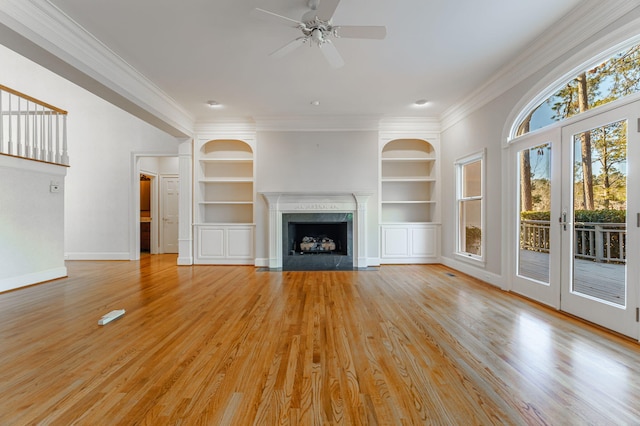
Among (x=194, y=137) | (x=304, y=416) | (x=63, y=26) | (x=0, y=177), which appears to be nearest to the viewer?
(x=304, y=416)

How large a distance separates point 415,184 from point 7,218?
6.77 metres

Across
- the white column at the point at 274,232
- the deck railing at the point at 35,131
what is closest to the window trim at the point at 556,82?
the white column at the point at 274,232

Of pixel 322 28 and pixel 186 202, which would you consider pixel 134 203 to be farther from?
pixel 322 28

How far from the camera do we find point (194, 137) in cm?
582

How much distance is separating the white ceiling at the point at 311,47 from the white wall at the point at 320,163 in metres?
0.85

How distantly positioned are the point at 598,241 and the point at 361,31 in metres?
2.87

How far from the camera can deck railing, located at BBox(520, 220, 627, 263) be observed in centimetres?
246

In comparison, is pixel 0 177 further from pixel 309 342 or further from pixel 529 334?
pixel 529 334

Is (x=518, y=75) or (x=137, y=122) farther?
(x=137, y=122)

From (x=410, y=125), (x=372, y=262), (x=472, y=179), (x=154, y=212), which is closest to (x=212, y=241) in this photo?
(x=154, y=212)

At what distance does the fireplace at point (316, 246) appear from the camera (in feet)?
17.7

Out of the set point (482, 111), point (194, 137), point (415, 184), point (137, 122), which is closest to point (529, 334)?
point (482, 111)

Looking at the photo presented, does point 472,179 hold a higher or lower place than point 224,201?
higher

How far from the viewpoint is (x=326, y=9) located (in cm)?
231
